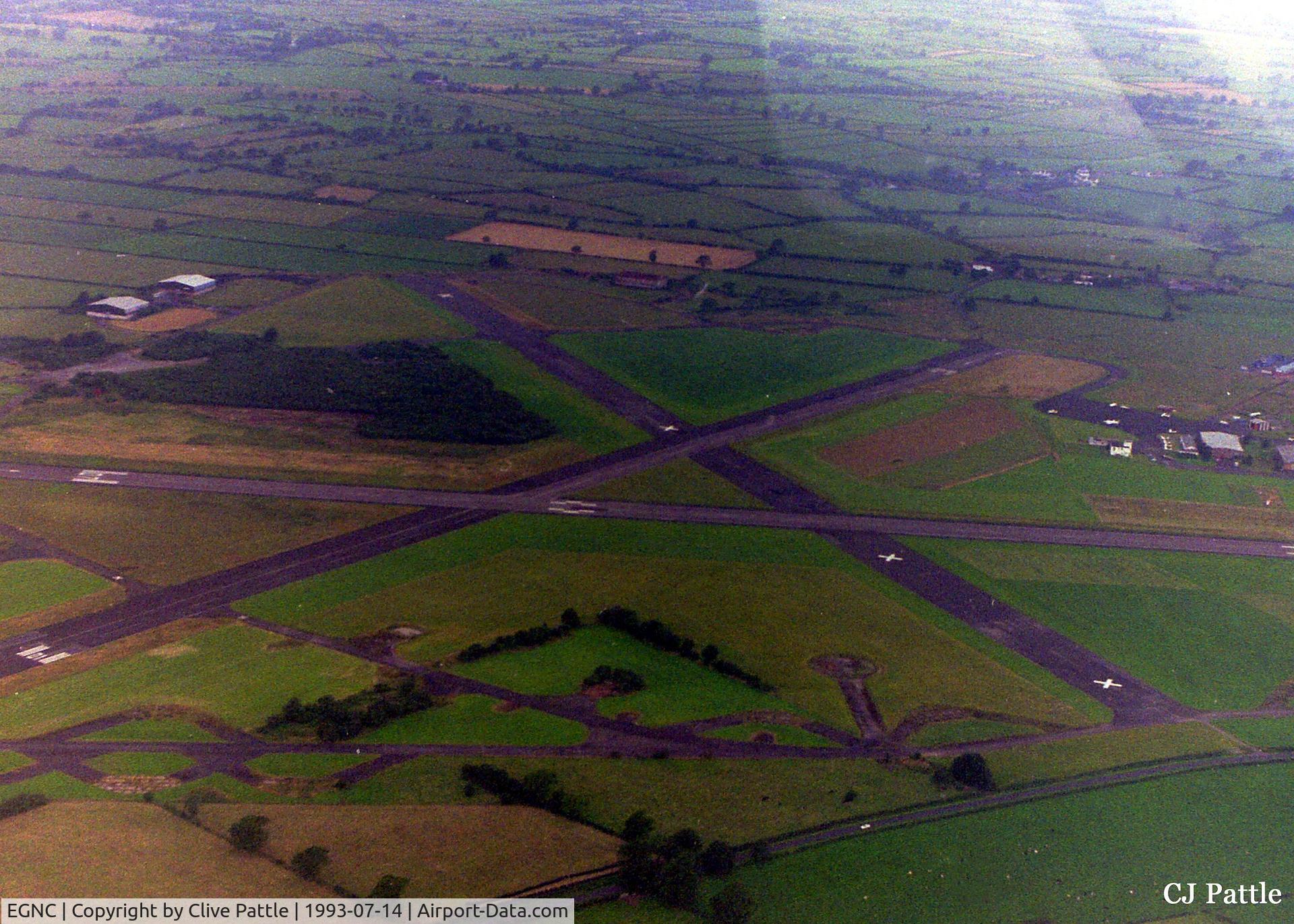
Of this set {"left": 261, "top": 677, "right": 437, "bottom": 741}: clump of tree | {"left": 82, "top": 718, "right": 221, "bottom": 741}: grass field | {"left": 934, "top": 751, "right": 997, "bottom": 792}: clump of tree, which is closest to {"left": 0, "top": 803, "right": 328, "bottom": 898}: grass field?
{"left": 82, "top": 718, "right": 221, "bottom": 741}: grass field

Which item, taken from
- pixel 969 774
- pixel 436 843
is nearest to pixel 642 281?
pixel 969 774

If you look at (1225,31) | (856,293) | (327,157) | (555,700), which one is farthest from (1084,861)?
(1225,31)

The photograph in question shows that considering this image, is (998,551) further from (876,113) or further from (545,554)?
(876,113)

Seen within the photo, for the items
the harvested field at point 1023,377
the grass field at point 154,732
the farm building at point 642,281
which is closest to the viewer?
the grass field at point 154,732

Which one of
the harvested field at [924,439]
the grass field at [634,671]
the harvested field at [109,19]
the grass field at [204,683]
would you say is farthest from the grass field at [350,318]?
the harvested field at [109,19]

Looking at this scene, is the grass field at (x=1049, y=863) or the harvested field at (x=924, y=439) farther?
the harvested field at (x=924, y=439)

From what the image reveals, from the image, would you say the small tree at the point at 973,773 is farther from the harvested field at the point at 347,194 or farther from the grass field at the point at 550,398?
the harvested field at the point at 347,194

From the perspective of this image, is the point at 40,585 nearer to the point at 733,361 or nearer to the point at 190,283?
the point at 190,283
